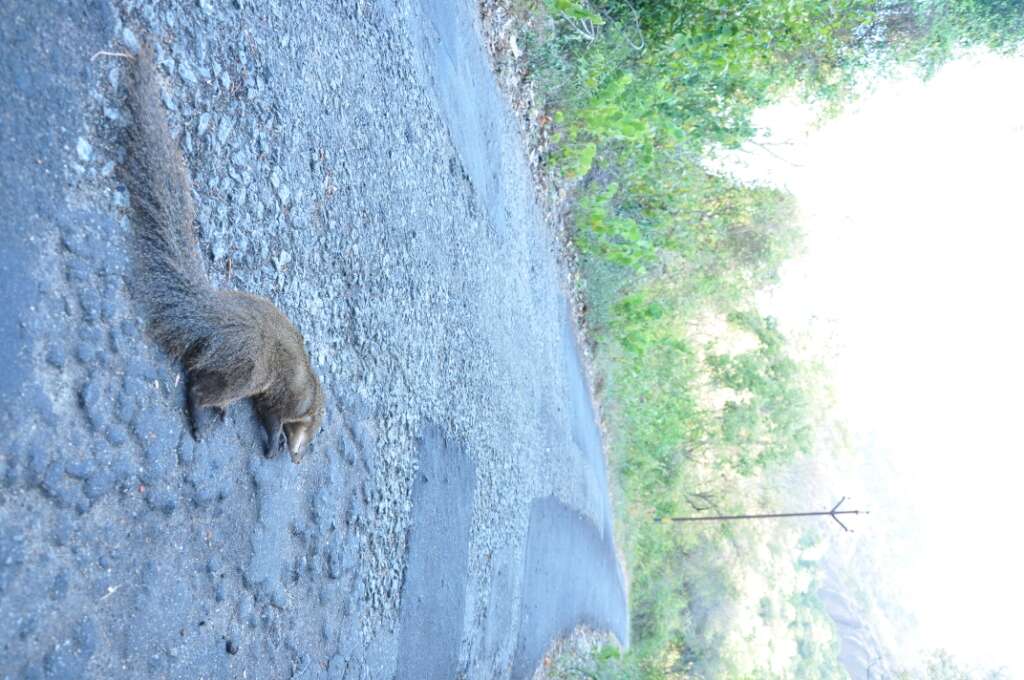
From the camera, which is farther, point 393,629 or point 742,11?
point 742,11

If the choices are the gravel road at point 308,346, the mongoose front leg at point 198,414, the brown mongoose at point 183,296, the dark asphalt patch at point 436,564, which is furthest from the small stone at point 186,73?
the dark asphalt patch at point 436,564

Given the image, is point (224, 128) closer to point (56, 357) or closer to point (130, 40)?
point (130, 40)

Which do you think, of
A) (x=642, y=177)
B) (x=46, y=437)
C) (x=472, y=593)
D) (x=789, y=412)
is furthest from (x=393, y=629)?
(x=789, y=412)

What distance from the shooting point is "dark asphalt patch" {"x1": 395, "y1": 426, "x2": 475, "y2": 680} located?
12.9 feet

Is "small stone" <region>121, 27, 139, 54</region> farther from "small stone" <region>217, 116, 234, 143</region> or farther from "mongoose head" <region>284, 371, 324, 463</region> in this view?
"mongoose head" <region>284, 371, 324, 463</region>

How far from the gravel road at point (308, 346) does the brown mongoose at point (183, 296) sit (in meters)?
0.06

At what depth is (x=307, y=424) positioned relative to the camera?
3051mm

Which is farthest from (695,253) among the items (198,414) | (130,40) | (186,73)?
(130,40)

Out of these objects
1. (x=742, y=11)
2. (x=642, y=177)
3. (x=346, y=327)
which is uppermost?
(x=742, y=11)

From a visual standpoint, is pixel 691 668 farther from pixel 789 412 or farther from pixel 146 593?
pixel 146 593

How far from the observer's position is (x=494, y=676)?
5070 mm

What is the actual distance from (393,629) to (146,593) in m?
1.62

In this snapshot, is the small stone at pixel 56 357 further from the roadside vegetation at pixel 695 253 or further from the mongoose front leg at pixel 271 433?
the roadside vegetation at pixel 695 253

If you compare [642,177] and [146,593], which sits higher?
[642,177]
